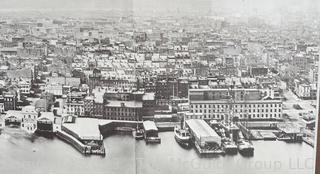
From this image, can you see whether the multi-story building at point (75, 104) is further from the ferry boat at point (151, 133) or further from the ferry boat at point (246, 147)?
the ferry boat at point (246, 147)

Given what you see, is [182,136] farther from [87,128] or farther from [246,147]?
[87,128]

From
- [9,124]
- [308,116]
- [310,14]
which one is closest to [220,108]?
[308,116]

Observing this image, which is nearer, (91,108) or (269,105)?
(269,105)

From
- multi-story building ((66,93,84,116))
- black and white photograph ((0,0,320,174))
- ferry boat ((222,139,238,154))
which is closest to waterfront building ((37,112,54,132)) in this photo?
black and white photograph ((0,0,320,174))

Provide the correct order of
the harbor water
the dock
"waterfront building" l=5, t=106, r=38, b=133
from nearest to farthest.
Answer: the dock, the harbor water, "waterfront building" l=5, t=106, r=38, b=133

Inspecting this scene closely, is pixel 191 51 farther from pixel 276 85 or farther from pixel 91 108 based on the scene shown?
pixel 91 108

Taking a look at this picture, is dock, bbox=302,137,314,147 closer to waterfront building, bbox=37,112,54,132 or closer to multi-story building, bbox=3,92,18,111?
waterfront building, bbox=37,112,54,132

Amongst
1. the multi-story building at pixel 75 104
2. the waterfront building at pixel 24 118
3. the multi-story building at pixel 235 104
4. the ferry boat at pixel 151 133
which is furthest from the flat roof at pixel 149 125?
the waterfront building at pixel 24 118
